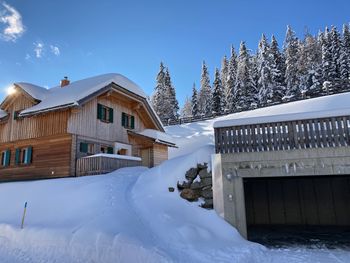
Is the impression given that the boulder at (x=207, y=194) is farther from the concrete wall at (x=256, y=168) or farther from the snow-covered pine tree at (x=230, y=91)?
the snow-covered pine tree at (x=230, y=91)

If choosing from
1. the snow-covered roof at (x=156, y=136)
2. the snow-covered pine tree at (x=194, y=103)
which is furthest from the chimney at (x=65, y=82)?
the snow-covered pine tree at (x=194, y=103)

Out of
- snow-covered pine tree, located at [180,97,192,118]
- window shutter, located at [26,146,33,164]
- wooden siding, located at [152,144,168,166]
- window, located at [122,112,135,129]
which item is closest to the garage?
wooden siding, located at [152,144,168,166]

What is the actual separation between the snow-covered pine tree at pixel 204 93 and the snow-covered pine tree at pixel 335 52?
2176cm

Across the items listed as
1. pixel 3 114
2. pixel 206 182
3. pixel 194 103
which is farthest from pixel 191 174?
pixel 194 103

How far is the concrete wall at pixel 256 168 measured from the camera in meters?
8.70

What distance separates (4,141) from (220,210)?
18582mm

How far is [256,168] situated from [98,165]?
9582 millimetres

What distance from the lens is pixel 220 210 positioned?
9273mm

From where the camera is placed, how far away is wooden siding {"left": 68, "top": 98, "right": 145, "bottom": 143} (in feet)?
58.0

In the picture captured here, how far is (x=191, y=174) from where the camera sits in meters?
10.3

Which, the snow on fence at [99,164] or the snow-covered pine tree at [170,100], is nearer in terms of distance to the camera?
the snow on fence at [99,164]

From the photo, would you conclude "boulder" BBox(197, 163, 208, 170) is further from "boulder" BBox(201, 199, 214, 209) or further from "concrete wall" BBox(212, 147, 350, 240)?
"boulder" BBox(201, 199, 214, 209)

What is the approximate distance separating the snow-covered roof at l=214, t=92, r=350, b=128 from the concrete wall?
3.67 feet

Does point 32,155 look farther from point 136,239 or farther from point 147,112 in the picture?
point 136,239
